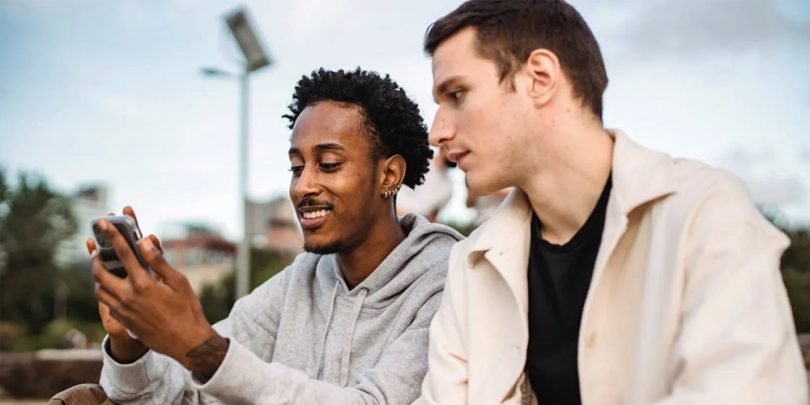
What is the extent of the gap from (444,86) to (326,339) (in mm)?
1227

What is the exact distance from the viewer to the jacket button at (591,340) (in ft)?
7.27

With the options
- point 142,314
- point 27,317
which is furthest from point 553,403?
point 27,317

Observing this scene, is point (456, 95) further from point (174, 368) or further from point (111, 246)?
point (174, 368)

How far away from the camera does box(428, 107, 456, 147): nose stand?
8.10ft

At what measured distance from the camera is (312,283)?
3.48 m

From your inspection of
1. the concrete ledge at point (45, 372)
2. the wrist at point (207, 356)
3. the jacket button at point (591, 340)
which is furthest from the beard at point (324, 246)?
the concrete ledge at point (45, 372)

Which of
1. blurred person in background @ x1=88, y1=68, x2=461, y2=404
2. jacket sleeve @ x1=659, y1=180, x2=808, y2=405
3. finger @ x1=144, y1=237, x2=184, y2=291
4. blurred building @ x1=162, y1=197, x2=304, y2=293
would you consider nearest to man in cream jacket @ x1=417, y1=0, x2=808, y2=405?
jacket sleeve @ x1=659, y1=180, x2=808, y2=405

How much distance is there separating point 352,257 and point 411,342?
1.71 ft

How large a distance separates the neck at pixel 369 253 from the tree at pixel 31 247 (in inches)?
2137

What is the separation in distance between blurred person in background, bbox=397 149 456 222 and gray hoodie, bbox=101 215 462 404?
7.41 feet

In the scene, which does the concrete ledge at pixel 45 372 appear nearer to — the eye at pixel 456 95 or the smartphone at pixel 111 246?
the smartphone at pixel 111 246

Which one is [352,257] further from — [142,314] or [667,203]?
[667,203]

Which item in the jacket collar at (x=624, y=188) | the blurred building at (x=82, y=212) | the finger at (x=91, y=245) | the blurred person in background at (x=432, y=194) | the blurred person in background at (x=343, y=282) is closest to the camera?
the jacket collar at (x=624, y=188)

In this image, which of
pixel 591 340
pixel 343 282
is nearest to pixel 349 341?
pixel 343 282
